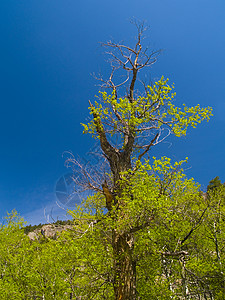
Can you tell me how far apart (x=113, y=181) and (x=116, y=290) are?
5.01m

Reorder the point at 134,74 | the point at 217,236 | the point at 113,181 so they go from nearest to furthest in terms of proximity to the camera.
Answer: the point at 113,181 → the point at 134,74 → the point at 217,236

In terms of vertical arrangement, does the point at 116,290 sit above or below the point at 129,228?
below

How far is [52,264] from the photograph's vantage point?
23.2 m

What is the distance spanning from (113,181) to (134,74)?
729 cm

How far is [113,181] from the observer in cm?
1210

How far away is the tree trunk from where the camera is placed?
30.1 feet

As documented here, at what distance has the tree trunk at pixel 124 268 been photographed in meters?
9.17

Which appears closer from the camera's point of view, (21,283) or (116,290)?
(116,290)

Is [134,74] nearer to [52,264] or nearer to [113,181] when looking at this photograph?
[113,181]

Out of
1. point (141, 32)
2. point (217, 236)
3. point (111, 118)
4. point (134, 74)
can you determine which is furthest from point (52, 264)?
point (141, 32)

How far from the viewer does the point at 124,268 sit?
9.59 metres

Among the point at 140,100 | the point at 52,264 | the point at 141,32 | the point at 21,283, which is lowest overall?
the point at 21,283

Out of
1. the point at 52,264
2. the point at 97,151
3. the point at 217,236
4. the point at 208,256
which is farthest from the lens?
the point at 52,264

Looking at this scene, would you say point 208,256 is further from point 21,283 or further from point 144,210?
point 21,283
